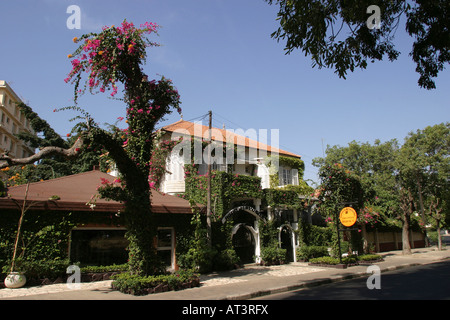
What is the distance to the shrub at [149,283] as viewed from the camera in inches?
394

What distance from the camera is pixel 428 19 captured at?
809 cm

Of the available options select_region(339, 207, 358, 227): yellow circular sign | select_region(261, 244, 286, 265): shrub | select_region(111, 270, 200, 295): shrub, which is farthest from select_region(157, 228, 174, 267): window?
select_region(339, 207, 358, 227): yellow circular sign

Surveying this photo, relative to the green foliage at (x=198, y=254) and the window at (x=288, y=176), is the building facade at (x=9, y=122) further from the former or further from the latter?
the green foliage at (x=198, y=254)

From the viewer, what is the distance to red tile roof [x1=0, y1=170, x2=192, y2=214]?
12.2 meters

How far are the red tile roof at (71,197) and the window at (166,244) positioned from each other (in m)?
1.19

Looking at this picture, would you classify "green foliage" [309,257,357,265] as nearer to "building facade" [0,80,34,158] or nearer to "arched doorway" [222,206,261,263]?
"arched doorway" [222,206,261,263]

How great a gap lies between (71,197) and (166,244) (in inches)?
193

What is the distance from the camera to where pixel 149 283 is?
1030 centimetres

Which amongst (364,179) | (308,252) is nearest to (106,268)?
(308,252)

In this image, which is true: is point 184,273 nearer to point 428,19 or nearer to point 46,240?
point 46,240

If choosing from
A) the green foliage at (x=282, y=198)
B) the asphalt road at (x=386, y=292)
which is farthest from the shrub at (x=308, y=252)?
the asphalt road at (x=386, y=292)

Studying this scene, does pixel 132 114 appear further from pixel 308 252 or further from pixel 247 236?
pixel 308 252
